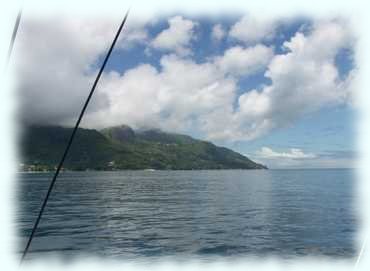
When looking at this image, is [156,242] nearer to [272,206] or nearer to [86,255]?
[86,255]

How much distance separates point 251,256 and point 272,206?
26.6 meters

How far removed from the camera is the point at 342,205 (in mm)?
53688

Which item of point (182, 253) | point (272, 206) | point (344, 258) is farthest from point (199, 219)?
point (344, 258)

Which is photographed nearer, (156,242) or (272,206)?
(156,242)

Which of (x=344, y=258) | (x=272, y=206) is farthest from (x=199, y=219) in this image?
(x=344, y=258)

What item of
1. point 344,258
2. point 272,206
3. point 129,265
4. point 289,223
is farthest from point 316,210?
point 129,265

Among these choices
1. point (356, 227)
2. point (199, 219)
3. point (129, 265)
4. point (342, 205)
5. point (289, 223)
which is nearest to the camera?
point (129, 265)

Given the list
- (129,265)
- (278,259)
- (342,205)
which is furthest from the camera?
(342,205)

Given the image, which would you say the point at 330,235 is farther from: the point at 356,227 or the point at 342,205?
the point at 342,205

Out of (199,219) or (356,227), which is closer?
(356,227)

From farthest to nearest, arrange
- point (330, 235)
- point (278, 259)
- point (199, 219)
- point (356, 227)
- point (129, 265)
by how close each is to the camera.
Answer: point (199, 219) < point (356, 227) < point (330, 235) < point (278, 259) < point (129, 265)

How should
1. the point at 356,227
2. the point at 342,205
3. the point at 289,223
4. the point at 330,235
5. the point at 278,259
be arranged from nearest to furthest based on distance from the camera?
1. the point at 278,259
2. the point at 330,235
3. the point at 356,227
4. the point at 289,223
5. the point at 342,205

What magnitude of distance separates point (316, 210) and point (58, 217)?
27.7 meters

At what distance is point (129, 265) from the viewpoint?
21.0m
